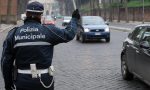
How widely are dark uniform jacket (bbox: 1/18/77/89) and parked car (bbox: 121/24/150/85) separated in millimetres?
3948

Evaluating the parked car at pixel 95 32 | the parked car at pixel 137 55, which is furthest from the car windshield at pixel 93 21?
the parked car at pixel 137 55

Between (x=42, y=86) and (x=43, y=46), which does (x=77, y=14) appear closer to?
(x=43, y=46)

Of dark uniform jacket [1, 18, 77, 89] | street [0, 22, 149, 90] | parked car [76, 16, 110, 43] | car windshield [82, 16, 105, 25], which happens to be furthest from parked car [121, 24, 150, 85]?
car windshield [82, 16, 105, 25]

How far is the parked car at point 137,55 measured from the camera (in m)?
8.78

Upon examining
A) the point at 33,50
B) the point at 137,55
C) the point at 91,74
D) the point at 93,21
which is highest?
the point at 33,50

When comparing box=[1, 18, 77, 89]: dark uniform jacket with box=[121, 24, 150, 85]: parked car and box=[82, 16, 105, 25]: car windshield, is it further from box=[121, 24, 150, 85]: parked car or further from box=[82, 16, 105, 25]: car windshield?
box=[82, 16, 105, 25]: car windshield

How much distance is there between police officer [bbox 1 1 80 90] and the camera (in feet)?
15.8

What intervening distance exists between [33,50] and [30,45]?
0.06 metres

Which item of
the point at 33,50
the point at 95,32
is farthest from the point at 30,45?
the point at 95,32

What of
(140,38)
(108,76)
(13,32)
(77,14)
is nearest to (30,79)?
(13,32)

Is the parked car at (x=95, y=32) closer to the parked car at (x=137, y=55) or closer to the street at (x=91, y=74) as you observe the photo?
the street at (x=91, y=74)

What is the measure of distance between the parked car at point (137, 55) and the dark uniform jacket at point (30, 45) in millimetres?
3948

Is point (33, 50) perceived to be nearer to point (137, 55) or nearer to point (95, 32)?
point (137, 55)

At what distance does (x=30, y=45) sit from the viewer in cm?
485
